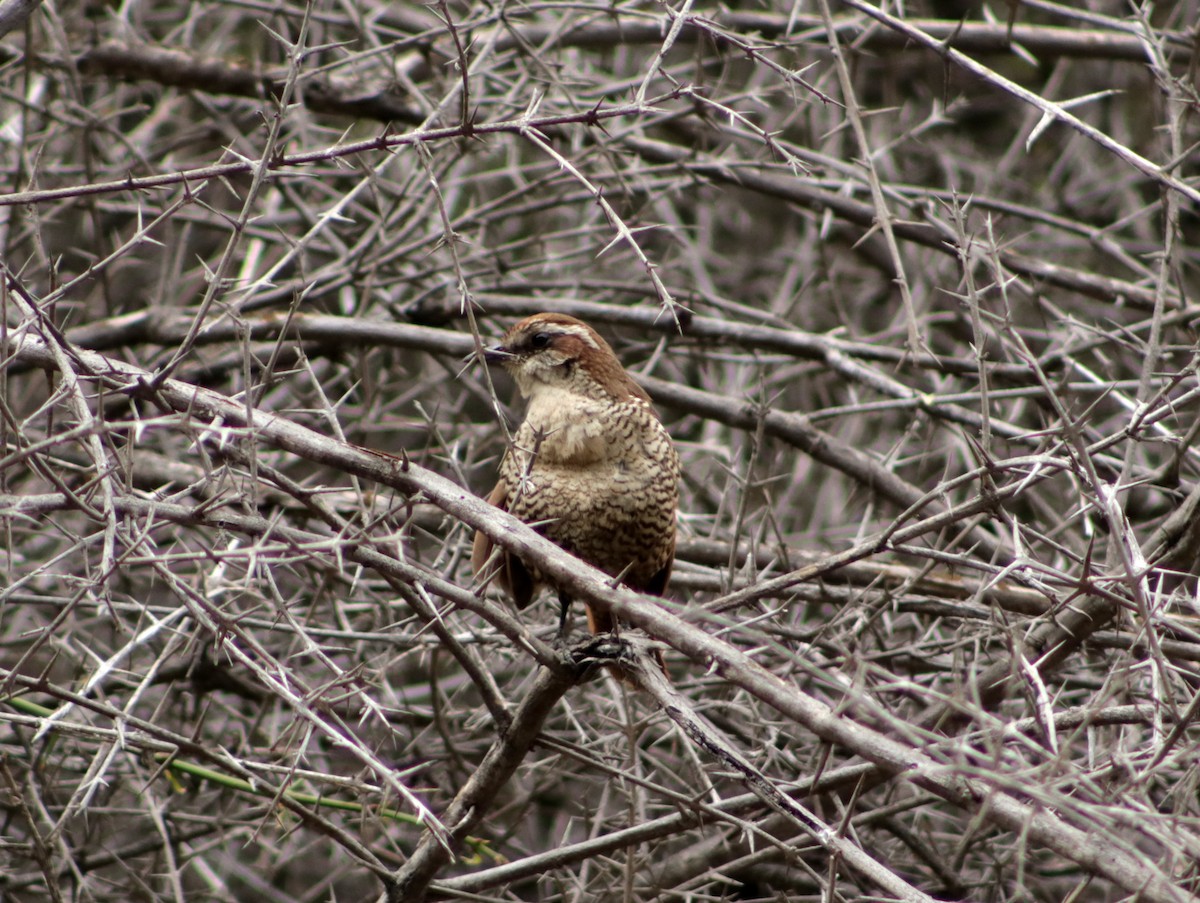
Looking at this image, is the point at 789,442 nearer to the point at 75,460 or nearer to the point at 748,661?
the point at 748,661

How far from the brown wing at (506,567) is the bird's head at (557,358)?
392 millimetres

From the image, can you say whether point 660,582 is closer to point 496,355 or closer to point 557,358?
point 557,358

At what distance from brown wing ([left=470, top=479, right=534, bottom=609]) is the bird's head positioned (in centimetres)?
39

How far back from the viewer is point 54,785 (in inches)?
152

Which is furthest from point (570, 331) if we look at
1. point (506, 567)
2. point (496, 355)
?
point (506, 567)

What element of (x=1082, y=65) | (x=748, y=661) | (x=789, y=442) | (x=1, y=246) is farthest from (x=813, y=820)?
(x=1082, y=65)

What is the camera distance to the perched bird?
3.94m

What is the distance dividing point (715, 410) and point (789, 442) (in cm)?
30

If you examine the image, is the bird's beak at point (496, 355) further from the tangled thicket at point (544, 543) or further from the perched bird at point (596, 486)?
the perched bird at point (596, 486)

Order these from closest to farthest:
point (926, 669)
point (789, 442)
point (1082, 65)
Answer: point (926, 669), point (789, 442), point (1082, 65)

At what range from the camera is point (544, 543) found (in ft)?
8.83

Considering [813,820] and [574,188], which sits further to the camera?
[574,188]

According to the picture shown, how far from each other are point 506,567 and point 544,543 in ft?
4.60

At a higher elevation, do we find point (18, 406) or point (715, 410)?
point (715, 410)
